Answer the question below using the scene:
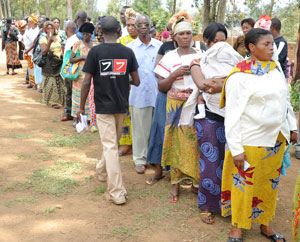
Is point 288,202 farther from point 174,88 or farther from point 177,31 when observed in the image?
point 177,31

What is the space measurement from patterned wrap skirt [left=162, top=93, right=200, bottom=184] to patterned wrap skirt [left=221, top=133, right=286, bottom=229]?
2.12ft

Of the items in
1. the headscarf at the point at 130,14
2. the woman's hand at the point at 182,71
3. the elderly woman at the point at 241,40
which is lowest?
the woman's hand at the point at 182,71

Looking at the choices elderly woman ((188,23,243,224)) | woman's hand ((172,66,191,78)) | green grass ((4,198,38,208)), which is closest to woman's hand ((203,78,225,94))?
elderly woman ((188,23,243,224))

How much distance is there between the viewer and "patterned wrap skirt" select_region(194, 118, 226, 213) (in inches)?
138

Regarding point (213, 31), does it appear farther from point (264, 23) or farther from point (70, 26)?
point (70, 26)

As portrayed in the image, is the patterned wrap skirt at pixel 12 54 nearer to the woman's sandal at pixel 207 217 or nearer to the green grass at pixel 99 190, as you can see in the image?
the green grass at pixel 99 190

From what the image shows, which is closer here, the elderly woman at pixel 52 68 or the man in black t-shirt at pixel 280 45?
the man in black t-shirt at pixel 280 45

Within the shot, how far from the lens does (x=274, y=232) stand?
336 centimetres

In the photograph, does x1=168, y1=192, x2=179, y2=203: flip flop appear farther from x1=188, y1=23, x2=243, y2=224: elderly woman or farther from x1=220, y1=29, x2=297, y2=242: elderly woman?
x1=220, y1=29, x2=297, y2=242: elderly woman

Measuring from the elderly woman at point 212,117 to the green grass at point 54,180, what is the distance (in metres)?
1.64

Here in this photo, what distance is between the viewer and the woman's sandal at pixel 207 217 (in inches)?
144

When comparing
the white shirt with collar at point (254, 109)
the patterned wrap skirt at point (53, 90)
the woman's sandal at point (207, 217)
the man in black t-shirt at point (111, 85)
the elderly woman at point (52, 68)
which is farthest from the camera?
the patterned wrap skirt at point (53, 90)

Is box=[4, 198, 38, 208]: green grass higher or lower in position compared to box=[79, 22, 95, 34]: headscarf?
lower

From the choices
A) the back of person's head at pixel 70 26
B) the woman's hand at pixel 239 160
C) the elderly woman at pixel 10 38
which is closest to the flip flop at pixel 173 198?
the woman's hand at pixel 239 160
